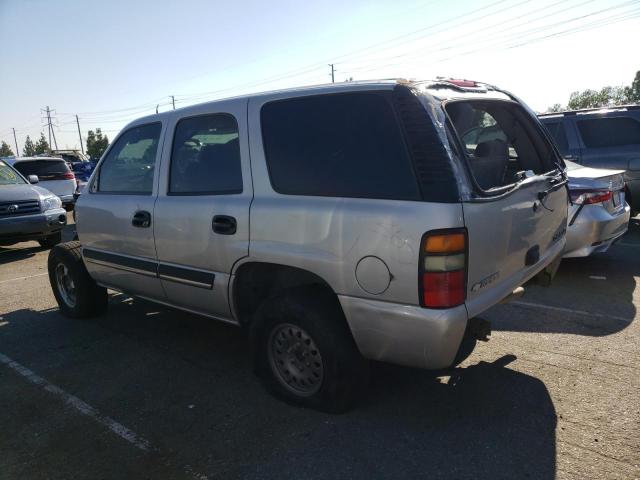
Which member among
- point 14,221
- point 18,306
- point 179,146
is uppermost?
point 179,146

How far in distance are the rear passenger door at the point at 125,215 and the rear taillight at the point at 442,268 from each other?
2.23 meters

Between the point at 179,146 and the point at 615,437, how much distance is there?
11.0ft

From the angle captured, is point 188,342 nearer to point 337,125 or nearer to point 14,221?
point 337,125

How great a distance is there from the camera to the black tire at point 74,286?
190 inches

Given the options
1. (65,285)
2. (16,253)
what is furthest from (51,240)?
(65,285)

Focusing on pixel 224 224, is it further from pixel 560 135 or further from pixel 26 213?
pixel 26 213

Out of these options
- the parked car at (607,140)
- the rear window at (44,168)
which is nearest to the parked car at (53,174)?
the rear window at (44,168)

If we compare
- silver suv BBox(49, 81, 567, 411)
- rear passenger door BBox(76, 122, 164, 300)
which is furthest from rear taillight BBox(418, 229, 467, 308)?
rear passenger door BBox(76, 122, 164, 300)

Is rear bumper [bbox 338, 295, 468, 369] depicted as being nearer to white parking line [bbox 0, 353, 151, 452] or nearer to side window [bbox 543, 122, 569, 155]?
white parking line [bbox 0, 353, 151, 452]

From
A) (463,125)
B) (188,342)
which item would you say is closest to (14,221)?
(188,342)

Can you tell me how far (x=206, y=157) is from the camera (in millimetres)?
3516

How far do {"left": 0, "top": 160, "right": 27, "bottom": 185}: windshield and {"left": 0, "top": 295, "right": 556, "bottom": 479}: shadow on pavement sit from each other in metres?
6.00

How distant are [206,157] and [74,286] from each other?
236 cm

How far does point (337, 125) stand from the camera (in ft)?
9.21
